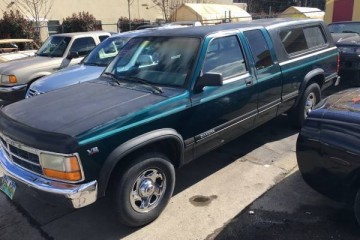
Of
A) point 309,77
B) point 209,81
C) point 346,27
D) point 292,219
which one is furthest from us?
point 346,27

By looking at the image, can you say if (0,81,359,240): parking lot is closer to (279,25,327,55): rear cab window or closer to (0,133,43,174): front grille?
Result: (0,133,43,174): front grille

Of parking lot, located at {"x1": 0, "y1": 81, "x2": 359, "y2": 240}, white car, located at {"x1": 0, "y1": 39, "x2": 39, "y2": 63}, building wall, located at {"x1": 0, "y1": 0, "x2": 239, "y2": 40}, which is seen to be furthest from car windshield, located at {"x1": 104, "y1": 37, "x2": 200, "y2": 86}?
building wall, located at {"x1": 0, "y1": 0, "x2": 239, "y2": 40}

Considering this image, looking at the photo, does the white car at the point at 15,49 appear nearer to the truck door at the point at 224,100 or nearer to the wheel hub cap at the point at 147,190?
the truck door at the point at 224,100

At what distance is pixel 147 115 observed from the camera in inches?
132

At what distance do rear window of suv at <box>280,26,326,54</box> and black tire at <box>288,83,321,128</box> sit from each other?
0.65 meters

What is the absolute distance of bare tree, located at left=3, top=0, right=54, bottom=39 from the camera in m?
19.2

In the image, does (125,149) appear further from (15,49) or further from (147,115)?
(15,49)

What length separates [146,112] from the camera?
337 centimetres

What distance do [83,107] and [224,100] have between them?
5.13ft

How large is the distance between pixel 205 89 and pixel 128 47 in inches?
53.6

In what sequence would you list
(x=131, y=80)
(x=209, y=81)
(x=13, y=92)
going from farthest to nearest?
(x=13, y=92)
(x=131, y=80)
(x=209, y=81)

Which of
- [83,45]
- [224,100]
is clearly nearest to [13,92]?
[83,45]

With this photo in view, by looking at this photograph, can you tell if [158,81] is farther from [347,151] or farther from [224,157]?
[347,151]

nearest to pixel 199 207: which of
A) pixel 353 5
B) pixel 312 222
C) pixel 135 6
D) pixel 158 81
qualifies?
pixel 312 222
